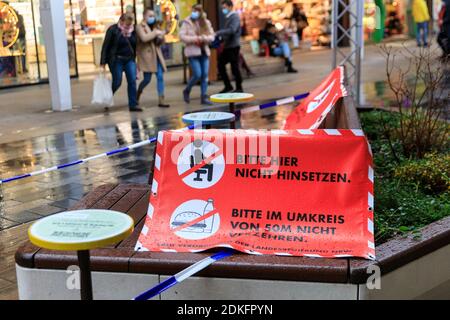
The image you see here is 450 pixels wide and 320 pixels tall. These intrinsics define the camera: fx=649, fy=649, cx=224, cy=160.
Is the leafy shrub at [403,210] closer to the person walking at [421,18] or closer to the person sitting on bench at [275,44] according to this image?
the person sitting on bench at [275,44]

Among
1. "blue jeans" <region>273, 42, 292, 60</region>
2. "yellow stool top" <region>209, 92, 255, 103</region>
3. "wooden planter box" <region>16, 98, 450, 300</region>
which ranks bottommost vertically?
"wooden planter box" <region>16, 98, 450, 300</region>

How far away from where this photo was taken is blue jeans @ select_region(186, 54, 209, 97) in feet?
40.7

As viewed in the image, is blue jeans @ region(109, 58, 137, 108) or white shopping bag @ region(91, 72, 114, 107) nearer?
blue jeans @ region(109, 58, 137, 108)

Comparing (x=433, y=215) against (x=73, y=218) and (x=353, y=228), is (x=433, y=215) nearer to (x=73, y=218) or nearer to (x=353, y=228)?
(x=353, y=228)

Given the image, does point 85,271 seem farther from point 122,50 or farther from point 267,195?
point 122,50

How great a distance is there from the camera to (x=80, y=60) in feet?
58.1

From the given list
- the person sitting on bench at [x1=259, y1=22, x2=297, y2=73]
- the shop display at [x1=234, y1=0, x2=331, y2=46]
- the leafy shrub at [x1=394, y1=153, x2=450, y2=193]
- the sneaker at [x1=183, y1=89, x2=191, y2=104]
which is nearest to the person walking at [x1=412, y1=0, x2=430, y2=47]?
the shop display at [x1=234, y1=0, x2=331, y2=46]

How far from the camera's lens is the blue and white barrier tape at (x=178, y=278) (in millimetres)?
3593

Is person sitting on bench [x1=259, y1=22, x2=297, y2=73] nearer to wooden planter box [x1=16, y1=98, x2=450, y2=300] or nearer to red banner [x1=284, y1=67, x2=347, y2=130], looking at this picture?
red banner [x1=284, y1=67, x2=347, y2=130]

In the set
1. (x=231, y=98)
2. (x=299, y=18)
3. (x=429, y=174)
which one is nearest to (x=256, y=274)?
(x=429, y=174)

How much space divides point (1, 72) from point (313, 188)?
12.7 metres

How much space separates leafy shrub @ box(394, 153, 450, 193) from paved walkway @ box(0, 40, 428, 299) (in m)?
2.92

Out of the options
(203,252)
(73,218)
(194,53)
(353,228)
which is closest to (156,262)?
(203,252)

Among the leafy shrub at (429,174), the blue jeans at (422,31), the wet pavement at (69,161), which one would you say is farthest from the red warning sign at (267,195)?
the blue jeans at (422,31)
